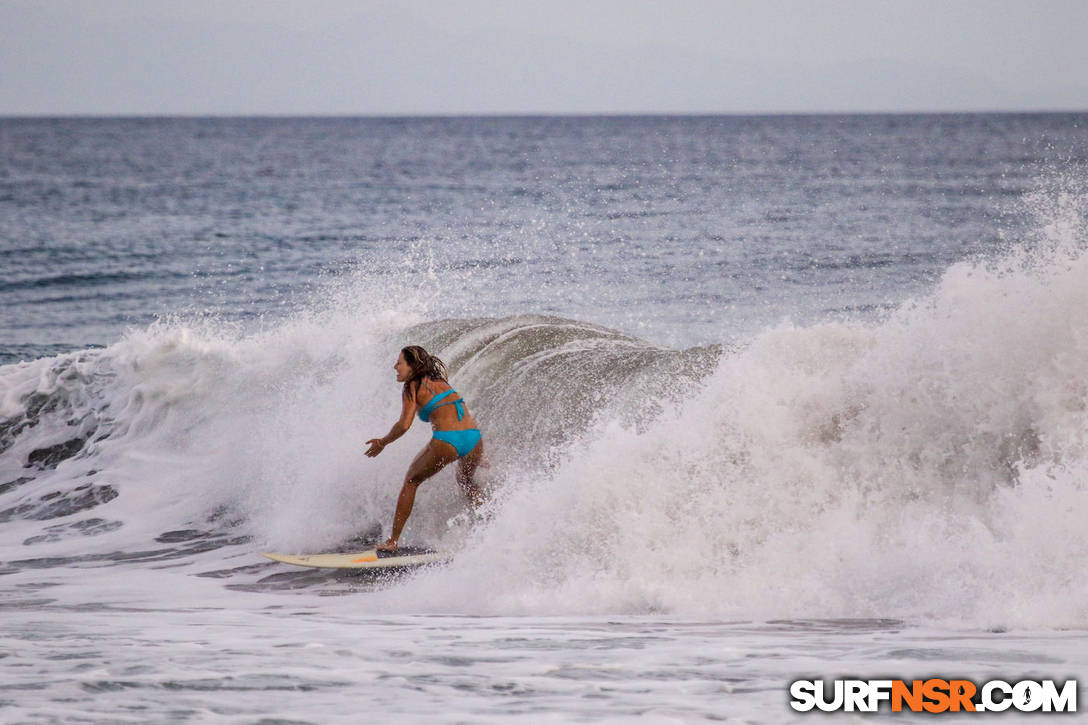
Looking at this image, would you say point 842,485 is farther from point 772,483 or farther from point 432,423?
point 432,423

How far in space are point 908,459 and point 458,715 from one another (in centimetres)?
397

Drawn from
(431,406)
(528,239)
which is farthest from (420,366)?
(528,239)

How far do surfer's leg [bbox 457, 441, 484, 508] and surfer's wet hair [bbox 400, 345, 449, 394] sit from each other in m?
0.60

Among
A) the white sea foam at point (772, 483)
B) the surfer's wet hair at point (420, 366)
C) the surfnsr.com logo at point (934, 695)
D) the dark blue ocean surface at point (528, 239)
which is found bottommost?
the surfnsr.com logo at point (934, 695)

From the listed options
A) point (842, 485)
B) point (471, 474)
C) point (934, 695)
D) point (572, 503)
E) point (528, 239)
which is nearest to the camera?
point (934, 695)

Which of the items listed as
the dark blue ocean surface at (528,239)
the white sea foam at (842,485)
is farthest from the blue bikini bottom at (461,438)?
the dark blue ocean surface at (528,239)

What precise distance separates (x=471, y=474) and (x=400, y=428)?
0.69m

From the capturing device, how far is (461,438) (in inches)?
340

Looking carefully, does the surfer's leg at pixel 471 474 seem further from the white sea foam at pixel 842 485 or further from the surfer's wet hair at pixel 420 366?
the surfer's wet hair at pixel 420 366

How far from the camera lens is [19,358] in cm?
1725

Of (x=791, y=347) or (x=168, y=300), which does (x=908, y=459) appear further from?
(x=168, y=300)

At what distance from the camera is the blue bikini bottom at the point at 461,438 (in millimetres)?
8594

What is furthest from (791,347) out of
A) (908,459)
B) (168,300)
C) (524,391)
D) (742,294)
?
(168,300)

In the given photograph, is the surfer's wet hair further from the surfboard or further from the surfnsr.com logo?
the surfnsr.com logo
